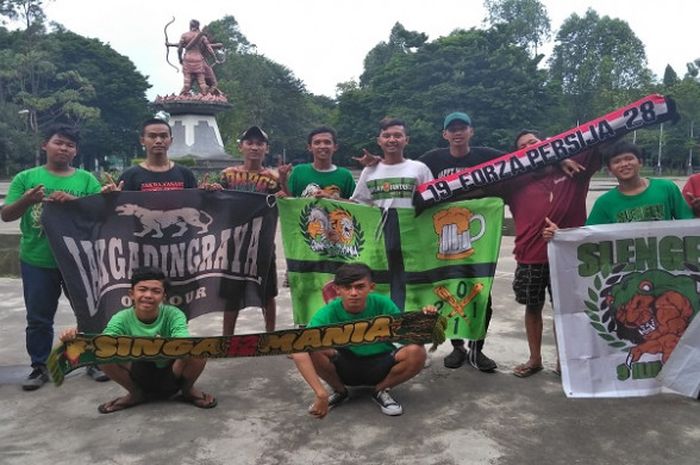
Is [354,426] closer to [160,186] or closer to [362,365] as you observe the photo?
[362,365]

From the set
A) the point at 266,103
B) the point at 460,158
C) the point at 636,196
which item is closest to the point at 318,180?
the point at 460,158

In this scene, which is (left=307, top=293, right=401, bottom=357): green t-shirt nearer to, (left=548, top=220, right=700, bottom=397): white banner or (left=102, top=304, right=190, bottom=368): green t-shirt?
(left=102, top=304, right=190, bottom=368): green t-shirt

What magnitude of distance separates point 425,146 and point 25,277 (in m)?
37.4

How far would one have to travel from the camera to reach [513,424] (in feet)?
10.9

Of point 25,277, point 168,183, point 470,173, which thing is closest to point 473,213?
point 470,173

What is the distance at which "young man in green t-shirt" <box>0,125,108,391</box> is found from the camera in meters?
3.90

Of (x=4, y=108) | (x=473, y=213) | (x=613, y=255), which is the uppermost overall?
(x=4, y=108)

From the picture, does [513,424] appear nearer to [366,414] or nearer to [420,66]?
[366,414]

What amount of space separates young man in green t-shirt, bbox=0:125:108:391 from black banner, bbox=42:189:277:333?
0.36 feet

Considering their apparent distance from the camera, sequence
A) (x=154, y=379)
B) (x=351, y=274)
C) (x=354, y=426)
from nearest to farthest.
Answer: (x=354, y=426), (x=351, y=274), (x=154, y=379)

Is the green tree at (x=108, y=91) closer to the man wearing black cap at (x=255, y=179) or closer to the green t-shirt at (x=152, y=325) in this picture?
the man wearing black cap at (x=255, y=179)

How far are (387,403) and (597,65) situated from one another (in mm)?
60746

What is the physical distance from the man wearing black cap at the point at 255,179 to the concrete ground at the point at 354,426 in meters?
0.45

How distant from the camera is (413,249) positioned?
420 centimetres
